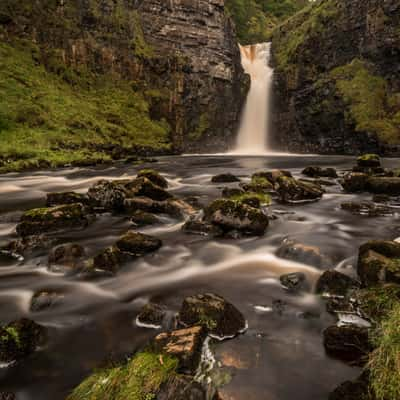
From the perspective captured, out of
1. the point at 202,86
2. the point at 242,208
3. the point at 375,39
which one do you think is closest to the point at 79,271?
the point at 242,208

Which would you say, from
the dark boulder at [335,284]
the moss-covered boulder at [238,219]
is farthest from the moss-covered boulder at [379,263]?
the moss-covered boulder at [238,219]

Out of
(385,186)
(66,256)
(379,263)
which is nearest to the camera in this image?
(379,263)

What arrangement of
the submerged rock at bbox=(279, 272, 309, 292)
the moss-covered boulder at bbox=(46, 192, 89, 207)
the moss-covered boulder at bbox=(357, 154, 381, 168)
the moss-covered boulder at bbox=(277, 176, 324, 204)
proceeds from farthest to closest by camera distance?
the moss-covered boulder at bbox=(357, 154, 381, 168) < the moss-covered boulder at bbox=(277, 176, 324, 204) < the moss-covered boulder at bbox=(46, 192, 89, 207) < the submerged rock at bbox=(279, 272, 309, 292)

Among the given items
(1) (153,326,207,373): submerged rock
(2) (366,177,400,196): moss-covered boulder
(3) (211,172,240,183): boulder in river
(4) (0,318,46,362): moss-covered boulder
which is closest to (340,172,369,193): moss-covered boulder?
(2) (366,177,400,196): moss-covered boulder

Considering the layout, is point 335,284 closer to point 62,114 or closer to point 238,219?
point 238,219

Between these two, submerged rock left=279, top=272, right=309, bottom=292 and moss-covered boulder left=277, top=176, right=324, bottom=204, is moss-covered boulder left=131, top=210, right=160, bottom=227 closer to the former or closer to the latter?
submerged rock left=279, top=272, right=309, bottom=292

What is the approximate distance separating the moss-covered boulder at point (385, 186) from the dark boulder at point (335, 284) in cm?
725

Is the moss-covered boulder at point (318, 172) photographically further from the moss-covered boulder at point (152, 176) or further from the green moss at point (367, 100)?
the green moss at point (367, 100)

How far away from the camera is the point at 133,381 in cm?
251

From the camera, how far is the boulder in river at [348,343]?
3.09 meters

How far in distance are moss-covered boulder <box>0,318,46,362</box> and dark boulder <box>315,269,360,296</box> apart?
345 cm

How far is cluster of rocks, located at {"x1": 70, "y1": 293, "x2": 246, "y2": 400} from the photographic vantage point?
2.47 m

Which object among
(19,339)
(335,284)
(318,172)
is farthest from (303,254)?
(318,172)

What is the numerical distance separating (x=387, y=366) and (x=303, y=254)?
3336mm
